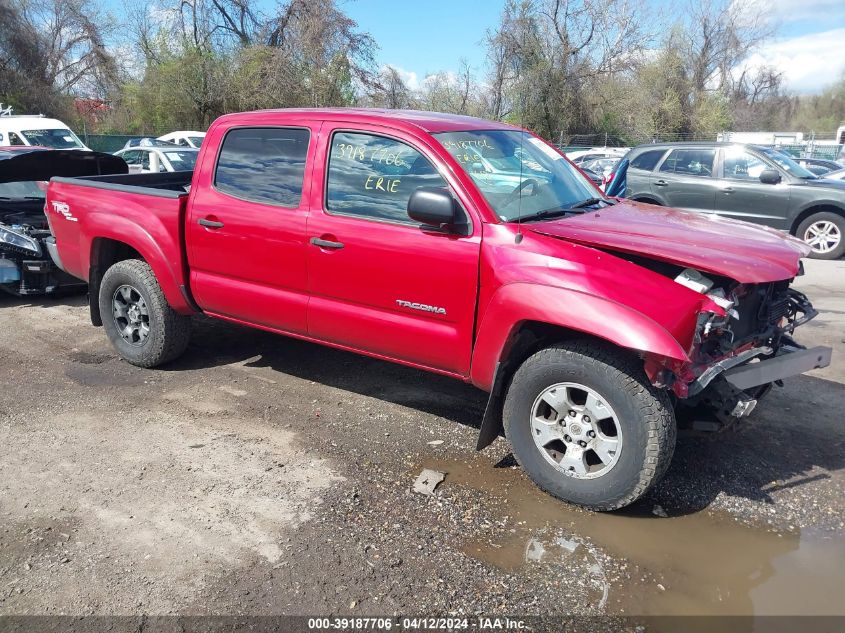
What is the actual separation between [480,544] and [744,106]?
56.4 meters

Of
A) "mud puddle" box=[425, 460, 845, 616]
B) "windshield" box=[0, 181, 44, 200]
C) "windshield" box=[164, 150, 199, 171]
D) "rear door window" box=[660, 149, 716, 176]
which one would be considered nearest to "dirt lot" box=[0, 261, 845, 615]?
"mud puddle" box=[425, 460, 845, 616]

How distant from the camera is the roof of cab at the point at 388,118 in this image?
13.8 ft

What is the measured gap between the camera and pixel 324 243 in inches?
168

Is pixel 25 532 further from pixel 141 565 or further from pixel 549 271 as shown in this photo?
pixel 549 271

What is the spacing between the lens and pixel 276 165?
15.1ft

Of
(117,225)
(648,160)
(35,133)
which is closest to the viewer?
(117,225)

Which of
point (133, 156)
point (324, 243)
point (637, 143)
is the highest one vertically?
point (637, 143)

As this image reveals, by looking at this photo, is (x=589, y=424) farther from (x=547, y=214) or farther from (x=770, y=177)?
(x=770, y=177)

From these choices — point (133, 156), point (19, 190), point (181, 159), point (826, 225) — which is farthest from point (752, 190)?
point (133, 156)

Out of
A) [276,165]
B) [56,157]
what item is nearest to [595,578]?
[276,165]

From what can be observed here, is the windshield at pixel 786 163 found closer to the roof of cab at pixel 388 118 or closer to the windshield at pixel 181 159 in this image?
the roof of cab at pixel 388 118

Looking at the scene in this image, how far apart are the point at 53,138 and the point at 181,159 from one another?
5.43m

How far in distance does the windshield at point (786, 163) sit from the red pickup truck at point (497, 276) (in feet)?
23.7

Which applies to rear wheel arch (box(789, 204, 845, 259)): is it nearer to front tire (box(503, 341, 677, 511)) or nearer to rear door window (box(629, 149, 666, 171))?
rear door window (box(629, 149, 666, 171))
